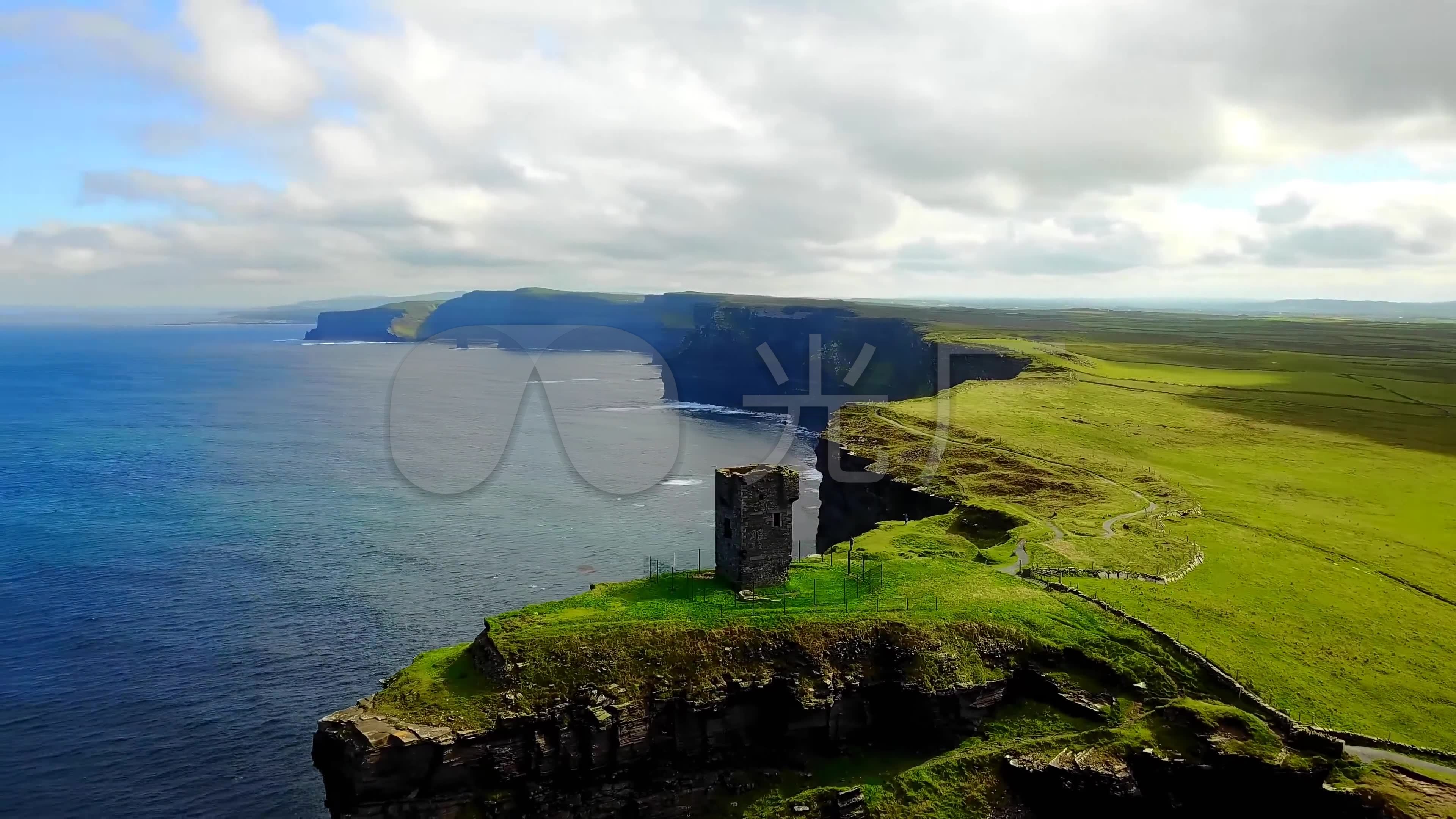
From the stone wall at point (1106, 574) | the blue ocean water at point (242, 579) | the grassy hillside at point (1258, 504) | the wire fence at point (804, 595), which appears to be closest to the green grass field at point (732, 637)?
the wire fence at point (804, 595)

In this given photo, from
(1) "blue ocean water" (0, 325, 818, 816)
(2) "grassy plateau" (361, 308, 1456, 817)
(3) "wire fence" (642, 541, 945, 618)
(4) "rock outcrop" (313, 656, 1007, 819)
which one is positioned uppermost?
(3) "wire fence" (642, 541, 945, 618)

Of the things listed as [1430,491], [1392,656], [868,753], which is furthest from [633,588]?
[1430,491]

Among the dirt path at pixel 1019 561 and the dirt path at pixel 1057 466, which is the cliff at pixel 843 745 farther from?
the dirt path at pixel 1057 466

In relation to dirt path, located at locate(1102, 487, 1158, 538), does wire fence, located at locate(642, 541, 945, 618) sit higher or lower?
higher

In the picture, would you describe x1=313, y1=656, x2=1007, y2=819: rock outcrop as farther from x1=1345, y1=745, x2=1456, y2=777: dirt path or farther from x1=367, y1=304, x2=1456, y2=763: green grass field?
x1=1345, y1=745, x2=1456, y2=777: dirt path

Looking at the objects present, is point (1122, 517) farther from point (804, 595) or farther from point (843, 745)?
point (843, 745)

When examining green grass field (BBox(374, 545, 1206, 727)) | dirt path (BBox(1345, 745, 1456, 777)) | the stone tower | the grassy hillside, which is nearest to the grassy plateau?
green grass field (BBox(374, 545, 1206, 727))

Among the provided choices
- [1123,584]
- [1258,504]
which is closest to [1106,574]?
[1123,584]
